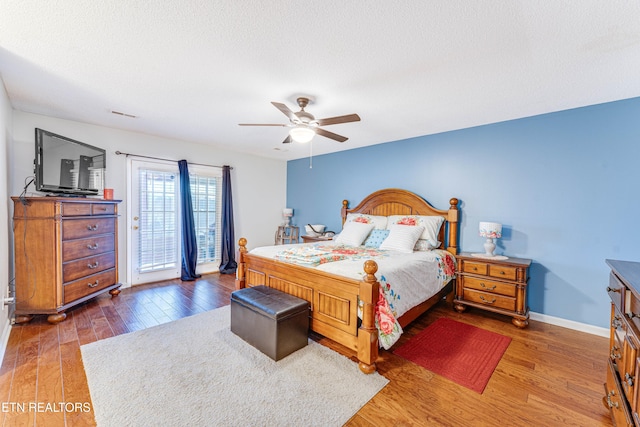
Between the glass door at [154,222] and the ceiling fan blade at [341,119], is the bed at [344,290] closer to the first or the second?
the ceiling fan blade at [341,119]

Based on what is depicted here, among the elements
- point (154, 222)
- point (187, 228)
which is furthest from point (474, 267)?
point (154, 222)

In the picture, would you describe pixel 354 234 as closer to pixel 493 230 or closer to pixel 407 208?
pixel 407 208

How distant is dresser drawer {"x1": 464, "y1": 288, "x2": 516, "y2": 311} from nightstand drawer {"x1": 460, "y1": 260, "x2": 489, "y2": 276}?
227 mm

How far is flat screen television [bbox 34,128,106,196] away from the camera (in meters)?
2.81

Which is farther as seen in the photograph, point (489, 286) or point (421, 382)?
point (489, 286)

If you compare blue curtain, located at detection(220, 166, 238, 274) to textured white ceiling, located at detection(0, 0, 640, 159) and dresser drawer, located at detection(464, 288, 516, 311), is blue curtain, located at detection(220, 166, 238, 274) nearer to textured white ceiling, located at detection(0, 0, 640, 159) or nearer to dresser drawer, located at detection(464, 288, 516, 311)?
textured white ceiling, located at detection(0, 0, 640, 159)

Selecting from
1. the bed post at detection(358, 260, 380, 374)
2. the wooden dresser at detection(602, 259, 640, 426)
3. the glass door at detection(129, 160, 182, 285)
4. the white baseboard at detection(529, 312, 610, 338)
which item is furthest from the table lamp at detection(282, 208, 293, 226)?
the wooden dresser at detection(602, 259, 640, 426)

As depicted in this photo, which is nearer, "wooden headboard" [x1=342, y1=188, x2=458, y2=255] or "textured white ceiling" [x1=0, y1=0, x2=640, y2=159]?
"textured white ceiling" [x1=0, y1=0, x2=640, y2=159]

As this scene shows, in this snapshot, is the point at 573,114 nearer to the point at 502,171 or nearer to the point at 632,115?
the point at 632,115

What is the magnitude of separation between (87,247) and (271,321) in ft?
8.56

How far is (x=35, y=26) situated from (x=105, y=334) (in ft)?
8.33

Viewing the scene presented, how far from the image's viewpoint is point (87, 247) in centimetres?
313

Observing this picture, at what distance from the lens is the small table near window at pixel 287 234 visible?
586 cm

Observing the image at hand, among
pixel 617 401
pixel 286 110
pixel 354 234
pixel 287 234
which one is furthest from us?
pixel 287 234
